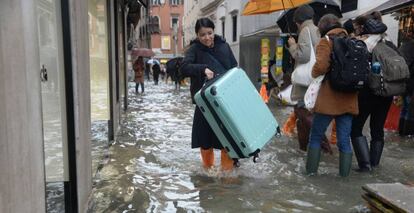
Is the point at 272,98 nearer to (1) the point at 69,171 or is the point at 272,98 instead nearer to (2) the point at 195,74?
(2) the point at 195,74

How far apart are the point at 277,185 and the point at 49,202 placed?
7.41 ft

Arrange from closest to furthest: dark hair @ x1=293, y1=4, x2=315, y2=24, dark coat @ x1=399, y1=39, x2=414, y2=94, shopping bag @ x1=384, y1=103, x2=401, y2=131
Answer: dark hair @ x1=293, y1=4, x2=315, y2=24 → dark coat @ x1=399, y1=39, x2=414, y2=94 → shopping bag @ x1=384, y1=103, x2=401, y2=131

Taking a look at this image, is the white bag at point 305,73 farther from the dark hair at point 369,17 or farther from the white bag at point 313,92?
the dark hair at point 369,17

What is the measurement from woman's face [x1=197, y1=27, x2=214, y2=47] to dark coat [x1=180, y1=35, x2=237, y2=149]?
51 millimetres

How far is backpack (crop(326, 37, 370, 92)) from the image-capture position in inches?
167

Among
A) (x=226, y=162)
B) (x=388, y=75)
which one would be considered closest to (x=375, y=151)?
(x=388, y=75)

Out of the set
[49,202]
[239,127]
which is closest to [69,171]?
[49,202]

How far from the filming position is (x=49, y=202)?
141 inches

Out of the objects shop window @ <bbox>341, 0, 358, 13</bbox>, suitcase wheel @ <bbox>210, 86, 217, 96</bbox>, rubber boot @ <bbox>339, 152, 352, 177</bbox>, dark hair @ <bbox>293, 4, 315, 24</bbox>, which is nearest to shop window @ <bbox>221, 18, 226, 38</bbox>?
shop window @ <bbox>341, 0, 358, 13</bbox>

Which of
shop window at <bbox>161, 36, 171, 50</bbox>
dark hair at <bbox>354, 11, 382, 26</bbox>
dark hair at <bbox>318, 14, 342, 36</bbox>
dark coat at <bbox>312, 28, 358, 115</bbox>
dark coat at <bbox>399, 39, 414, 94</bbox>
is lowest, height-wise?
dark coat at <bbox>312, 28, 358, 115</bbox>

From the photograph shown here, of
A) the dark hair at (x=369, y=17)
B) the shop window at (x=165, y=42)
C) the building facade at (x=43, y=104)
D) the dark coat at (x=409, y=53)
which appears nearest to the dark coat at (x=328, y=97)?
the dark hair at (x=369, y=17)

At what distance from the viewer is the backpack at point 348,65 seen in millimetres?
4242

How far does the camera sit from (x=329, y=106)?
4.46 m

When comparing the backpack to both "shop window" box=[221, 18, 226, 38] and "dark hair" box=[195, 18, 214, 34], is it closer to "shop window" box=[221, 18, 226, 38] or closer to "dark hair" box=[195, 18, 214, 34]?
"dark hair" box=[195, 18, 214, 34]
